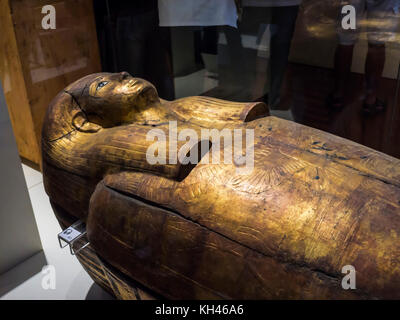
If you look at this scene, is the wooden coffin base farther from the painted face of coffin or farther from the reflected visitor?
the reflected visitor

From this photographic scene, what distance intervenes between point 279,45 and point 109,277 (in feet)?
8.36

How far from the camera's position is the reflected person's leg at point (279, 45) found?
3.39m

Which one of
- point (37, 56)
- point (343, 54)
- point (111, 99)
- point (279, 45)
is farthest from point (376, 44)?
point (37, 56)

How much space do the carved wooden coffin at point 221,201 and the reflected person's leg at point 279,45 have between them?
1.63 meters

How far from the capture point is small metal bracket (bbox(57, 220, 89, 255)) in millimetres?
2040

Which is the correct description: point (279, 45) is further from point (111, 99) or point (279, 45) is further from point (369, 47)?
point (111, 99)

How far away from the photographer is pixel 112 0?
380 cm

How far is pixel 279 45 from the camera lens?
3.58 meters

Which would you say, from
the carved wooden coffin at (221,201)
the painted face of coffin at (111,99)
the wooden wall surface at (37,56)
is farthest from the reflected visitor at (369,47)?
the wooden wall surface at (37,56)

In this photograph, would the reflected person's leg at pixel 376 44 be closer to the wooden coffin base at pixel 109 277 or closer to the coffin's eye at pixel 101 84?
the coffin's eye at pixel 101 84

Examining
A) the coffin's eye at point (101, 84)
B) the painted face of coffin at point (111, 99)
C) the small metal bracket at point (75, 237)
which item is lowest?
the small metal bracket at point (75, 237)

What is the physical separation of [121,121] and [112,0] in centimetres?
216
